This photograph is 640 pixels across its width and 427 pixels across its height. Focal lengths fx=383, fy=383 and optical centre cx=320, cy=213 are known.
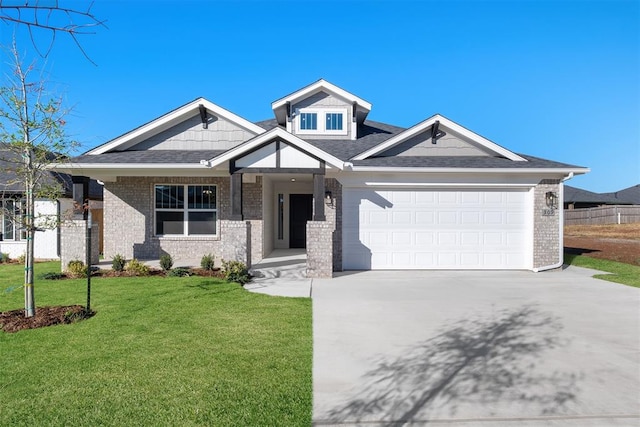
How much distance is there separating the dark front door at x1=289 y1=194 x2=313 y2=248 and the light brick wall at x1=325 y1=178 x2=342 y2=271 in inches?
186

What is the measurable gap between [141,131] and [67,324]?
8.54 meters

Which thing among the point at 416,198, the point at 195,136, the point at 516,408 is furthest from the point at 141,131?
the point at 516,408

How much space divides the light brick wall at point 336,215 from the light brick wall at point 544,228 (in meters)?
5.98

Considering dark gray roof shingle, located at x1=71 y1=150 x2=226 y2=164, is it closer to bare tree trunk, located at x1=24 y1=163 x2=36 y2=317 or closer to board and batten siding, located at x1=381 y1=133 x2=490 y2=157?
bare tree trunk, located at x1=24 y1=163 x2=36 y2=317

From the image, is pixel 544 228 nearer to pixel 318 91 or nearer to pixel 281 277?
pixel 281 277

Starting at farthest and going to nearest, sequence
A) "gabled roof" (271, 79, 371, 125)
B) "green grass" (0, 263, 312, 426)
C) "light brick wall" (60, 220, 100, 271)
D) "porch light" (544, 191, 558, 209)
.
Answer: "gabled roof" (271, 79, 371, 125), "porch light" (544, 191, 558, 209), "light brick wall" (60, 220, 100, 271), "green grass" (0, 263, 312, 426)

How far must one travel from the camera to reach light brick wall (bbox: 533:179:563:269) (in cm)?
1173

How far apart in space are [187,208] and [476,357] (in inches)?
437

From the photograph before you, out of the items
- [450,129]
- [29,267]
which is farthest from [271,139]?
[450,129]

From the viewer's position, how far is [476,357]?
4.77 meters

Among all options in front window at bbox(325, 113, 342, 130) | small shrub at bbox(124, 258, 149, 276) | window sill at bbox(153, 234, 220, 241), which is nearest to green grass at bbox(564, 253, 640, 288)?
front window at bbox(325, 113, 342, 130)

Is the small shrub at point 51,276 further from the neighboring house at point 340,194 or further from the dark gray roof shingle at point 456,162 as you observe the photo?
the dark gray roof shingle at point 456,162

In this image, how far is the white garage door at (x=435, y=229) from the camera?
11719 mm

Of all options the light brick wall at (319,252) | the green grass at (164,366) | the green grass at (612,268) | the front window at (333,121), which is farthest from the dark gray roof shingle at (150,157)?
the green grass at (612,268)
